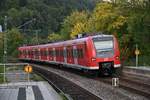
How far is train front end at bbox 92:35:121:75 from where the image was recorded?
34.5 meters

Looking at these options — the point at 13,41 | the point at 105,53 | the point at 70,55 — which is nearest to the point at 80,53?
the point at 105,53

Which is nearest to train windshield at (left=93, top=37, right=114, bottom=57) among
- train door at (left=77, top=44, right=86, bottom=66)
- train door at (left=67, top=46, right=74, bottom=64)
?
train door at (left=77, top=44, right=86, bottom=66)

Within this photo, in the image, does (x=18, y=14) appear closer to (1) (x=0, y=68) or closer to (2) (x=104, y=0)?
(2) (x=104, y=0)

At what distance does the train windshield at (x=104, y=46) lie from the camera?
34.7m

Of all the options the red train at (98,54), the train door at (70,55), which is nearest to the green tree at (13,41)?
the train door at (70,55)

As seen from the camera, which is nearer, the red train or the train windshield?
the red train

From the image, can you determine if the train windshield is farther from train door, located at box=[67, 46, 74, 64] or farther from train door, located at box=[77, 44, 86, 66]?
train door, located at box=[67, 46, 74, 64]

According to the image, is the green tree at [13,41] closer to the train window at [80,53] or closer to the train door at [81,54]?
the train window at [80,53]

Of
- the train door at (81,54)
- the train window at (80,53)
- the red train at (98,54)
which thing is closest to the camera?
the red train at (98,54)

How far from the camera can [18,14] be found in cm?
16150

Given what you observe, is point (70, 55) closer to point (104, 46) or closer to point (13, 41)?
point (104, 46)

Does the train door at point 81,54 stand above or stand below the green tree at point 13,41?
below

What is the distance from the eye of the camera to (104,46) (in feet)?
114

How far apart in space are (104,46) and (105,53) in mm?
503
